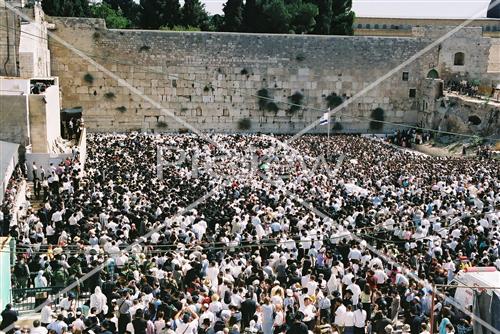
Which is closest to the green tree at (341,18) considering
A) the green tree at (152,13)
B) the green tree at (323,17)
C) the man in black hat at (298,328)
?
the green tree at (323,17)

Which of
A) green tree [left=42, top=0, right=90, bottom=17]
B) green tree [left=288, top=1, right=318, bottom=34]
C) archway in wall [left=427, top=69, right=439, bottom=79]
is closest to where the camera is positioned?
archway in wall [left=427, top=69, right=439, bottom=79]

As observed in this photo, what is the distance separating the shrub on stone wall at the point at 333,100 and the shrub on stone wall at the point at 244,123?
4.06 m

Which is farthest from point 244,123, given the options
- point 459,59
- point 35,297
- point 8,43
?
point 35,297

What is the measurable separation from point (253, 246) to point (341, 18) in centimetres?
3102

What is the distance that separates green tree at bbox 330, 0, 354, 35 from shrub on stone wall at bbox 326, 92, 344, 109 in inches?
362

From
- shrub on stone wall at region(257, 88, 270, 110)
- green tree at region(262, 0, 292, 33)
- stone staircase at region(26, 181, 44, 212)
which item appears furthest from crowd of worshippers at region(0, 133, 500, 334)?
green tree at region(262, 0, 292, 33)

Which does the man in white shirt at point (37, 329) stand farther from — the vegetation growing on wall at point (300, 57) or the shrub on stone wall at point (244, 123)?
the vegetation growing on wall at point (300, 57)

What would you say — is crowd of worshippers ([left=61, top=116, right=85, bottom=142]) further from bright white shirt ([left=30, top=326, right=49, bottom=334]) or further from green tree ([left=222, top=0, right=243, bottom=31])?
bright white shirt ([left=30, top=326, right=49, bottom=334])

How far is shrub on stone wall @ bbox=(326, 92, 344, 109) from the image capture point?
3400 centimetres

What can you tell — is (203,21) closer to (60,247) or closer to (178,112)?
(178,112)

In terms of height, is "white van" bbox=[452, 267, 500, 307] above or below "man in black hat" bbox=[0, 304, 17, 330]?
above

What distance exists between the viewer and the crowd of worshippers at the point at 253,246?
33.2ft

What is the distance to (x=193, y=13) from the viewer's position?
1670 inches

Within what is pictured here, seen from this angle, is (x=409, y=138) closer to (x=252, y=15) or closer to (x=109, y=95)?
(x=252, y=15)
